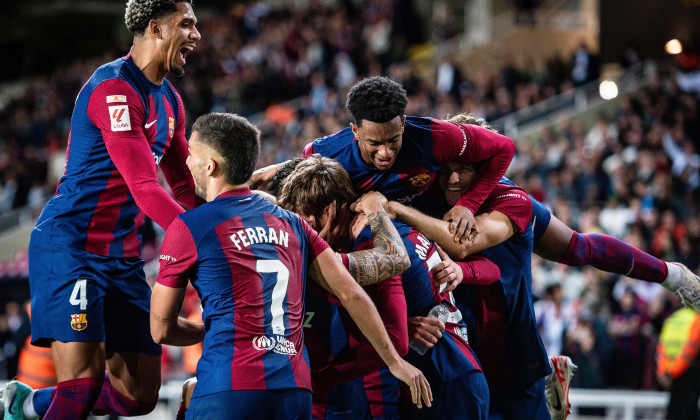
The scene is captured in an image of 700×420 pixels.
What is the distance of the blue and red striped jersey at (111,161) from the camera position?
12.3 feet

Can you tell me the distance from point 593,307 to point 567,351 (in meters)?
0.74

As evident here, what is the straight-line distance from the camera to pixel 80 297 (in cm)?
391

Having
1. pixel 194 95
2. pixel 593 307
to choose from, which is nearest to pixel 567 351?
pixel 593 307

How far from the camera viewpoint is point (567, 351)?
8.73 metres

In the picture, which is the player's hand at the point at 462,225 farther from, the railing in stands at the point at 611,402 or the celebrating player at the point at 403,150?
the railing in stands at the point at 611,402

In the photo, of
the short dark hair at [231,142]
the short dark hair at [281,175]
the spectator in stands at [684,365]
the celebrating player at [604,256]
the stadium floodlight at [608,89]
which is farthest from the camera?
the stadium floodlight at [608,89]

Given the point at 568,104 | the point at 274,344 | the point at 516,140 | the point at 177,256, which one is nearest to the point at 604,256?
the point at 274,344

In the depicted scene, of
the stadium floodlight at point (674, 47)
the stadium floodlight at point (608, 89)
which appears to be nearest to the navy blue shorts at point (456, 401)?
the stadium floodlight at point (608, 89)

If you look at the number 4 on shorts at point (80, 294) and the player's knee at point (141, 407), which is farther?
the player's knee at point (141, 407)

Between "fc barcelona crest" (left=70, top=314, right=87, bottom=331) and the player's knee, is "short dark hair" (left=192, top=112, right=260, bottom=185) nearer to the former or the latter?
"fc barcelona crest" (left=70, top=314, right=87, bottom=331)

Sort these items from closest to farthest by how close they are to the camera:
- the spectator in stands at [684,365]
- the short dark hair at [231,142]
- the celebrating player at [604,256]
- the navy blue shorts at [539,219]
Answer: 1. the short dark hair at [231,142]
2. the navy blue shorts at [539,219]
3. the celebrating player at [604,256]
4. the spectator in stands at [684,365]

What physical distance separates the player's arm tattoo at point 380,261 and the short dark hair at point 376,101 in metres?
0.78

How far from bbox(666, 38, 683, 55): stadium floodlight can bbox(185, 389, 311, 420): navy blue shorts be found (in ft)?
45.0

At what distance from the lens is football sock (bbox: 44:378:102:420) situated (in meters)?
3.87
